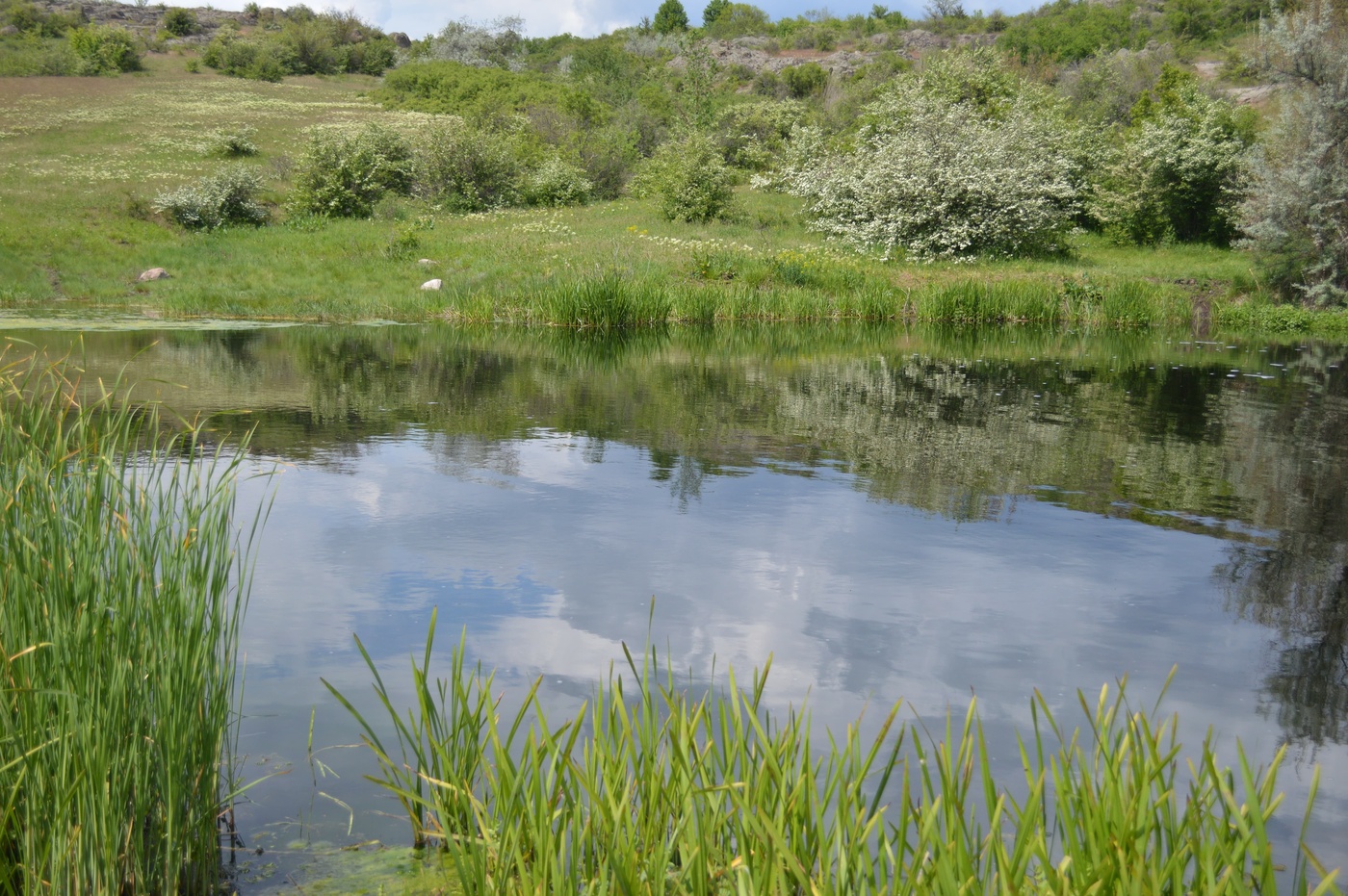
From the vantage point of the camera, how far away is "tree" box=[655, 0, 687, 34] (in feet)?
313

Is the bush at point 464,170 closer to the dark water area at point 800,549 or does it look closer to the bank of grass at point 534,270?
the bank of grass at point 534,270

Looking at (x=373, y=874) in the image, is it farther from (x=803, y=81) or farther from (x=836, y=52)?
(x=836, y=52)

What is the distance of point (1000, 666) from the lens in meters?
4.27

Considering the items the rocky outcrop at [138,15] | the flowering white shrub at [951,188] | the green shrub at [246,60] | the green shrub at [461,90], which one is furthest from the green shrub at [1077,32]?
the rocky outcrop at [138,15]

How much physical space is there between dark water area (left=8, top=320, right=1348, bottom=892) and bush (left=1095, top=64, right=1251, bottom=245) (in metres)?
17.1

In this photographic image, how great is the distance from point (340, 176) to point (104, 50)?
96.8ft

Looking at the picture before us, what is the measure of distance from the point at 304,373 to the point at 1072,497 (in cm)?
927

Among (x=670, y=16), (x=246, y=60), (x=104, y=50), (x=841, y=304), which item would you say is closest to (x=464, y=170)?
(x=841, y=304)

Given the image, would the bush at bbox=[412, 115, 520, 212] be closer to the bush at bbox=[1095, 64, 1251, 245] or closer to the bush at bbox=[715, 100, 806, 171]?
the bush at bbox=[715, 100, 806, 171]

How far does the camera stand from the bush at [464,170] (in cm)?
3142

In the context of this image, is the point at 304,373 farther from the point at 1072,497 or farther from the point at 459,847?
the point at 459,847

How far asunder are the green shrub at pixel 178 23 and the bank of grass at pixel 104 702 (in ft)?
232

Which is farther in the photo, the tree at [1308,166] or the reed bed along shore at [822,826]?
the tree at [1308,166]

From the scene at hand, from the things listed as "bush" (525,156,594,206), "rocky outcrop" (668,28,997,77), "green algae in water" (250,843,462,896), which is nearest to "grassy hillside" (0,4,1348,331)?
"bush" (525,156,594,206)
